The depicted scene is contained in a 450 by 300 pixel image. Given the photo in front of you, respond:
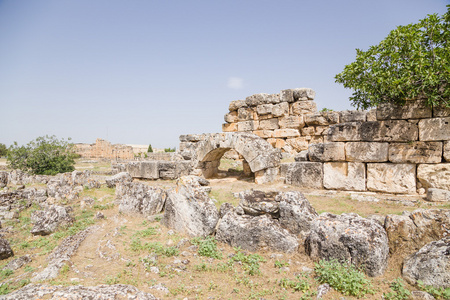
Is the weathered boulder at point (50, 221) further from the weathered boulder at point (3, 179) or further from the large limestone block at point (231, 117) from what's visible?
the large limestone block at point (231, 117)

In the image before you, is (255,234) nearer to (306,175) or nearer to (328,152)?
(306,175)

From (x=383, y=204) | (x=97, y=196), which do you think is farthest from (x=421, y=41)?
(x=97, y=196)

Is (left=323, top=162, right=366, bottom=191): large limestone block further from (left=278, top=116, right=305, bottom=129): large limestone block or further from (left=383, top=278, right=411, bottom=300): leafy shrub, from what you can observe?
(left=278, top=116, right=305, bottom=129): large limestone block

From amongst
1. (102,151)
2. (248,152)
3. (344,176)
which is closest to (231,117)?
(248,152)

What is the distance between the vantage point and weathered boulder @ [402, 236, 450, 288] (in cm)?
296

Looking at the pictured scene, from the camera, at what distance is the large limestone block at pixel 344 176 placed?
23.3ft

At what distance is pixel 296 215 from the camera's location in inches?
180

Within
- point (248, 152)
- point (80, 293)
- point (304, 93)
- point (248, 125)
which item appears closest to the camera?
point (80, 293)

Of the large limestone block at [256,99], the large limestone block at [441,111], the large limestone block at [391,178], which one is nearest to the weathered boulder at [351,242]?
the large limestone block at [391,178]

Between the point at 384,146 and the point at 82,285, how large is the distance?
7.03 metres

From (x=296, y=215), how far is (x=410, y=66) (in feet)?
14.7

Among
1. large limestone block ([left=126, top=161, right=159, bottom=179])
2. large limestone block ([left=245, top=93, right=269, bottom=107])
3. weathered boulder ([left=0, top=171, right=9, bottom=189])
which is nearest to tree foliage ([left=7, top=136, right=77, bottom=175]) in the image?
weathered boulder ([left=0, top=171, right=9, bottom=189])

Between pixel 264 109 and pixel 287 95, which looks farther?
pixel 264 109

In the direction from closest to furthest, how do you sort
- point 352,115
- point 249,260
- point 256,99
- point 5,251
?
point 249,260
point 5,251
point 352,115
point 256,99
